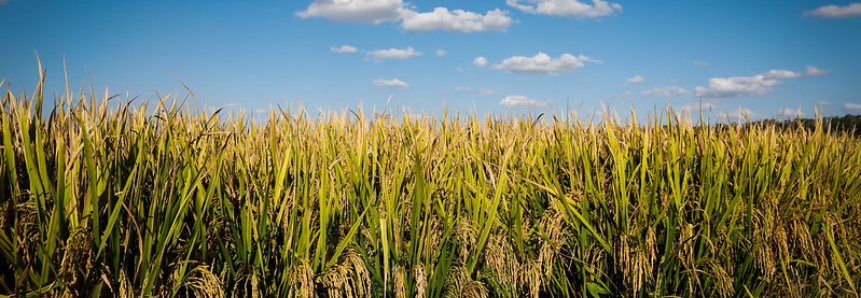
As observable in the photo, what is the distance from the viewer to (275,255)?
2.55m

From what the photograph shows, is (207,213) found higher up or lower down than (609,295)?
higher up

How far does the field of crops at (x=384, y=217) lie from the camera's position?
216 cm

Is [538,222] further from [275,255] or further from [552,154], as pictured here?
[275,255]

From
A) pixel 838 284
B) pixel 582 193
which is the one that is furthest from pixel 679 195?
pixel 838 284

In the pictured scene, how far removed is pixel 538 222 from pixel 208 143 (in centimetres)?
190

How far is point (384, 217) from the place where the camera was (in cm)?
254

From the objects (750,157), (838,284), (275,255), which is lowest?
(838,284)

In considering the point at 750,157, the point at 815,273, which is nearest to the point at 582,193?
the point at 750,157

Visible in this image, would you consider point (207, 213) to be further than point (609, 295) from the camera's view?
No

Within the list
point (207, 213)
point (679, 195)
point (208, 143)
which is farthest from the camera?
point (679, 195)

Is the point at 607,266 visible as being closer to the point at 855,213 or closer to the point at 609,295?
the point at 609,295

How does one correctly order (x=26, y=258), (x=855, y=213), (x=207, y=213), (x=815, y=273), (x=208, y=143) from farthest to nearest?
(x=855, y=213), (x=815, y=273), (x=208, y=143), (x=207, y=213), (x=26, y=258)

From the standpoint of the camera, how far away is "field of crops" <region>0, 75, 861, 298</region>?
2158 millimetres

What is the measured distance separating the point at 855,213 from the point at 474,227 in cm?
298
